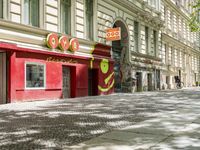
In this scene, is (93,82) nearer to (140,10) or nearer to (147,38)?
(140,10)

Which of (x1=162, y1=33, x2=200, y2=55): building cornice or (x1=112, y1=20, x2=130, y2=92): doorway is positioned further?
(x1=162, y1=33, x2=200, y2=55): building cornice

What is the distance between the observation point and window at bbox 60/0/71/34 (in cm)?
1745

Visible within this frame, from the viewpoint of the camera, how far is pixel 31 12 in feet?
50.2

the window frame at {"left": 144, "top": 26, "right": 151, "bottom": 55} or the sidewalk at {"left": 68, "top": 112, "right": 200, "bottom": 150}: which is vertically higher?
the window frame at {"left": 144, "top": 26, "right": 151, "bottom": 55}

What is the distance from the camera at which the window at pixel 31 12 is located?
15.0 metres

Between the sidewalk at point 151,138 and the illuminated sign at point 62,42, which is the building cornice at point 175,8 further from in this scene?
the sidewalk at point 151,138

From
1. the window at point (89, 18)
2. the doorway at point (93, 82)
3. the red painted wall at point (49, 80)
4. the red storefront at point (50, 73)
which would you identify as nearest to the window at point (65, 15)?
the red storefront at point (50, 73)

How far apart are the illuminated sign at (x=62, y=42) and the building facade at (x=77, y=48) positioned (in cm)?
5

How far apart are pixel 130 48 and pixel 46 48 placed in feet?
36.4

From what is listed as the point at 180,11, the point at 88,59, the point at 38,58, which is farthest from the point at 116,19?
the point at 180,11

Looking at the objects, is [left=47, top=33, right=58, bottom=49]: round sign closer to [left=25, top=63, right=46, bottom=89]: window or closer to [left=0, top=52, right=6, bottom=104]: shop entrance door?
[left=25, top=63, right=46, bottom=89]: window

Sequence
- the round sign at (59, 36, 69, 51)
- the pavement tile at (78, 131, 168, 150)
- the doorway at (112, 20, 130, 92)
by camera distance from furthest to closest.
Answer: the doorway at (112, 20, 130, 92) → the round sign at (59, 36, 69, 51) → the pavement tile at (78, 131, 168, 150)

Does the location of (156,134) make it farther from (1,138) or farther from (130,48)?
(130,48)

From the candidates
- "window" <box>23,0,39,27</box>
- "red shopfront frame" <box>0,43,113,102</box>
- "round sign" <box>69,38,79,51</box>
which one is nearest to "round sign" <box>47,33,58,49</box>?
"red shopfront frame" <box>0,43,113,102</box>
